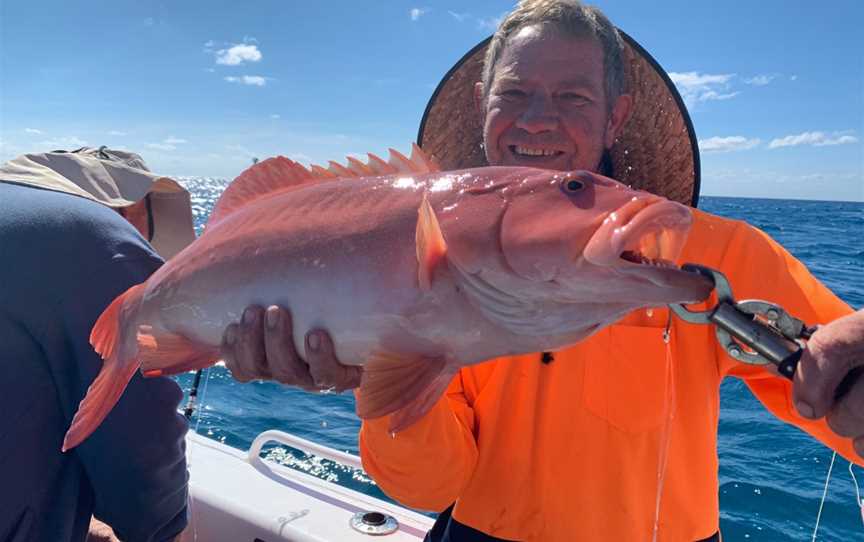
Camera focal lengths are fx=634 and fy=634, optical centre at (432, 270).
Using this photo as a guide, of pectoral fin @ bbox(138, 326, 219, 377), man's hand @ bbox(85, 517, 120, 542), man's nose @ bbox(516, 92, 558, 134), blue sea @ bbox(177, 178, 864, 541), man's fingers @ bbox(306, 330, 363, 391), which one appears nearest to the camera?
man's fingers @ bbox(306, 330, 363, 391)

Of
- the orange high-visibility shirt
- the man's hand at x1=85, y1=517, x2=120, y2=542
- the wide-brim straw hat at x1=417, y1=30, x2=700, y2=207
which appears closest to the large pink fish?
the orange high-visibility shirt

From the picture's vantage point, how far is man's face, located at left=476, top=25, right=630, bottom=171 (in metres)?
2.47

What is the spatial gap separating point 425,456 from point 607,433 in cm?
66

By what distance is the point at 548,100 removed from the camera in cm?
248

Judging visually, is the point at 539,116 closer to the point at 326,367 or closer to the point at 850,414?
the point at 326,367

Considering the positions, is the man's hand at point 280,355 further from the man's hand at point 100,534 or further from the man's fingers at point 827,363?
the man's hand at point 100,534

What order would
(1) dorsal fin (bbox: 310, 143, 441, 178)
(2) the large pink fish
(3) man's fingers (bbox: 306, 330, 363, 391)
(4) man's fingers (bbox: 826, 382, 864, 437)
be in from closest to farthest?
(4) man's fingers (bbox: 826, 382, 864, 437), (2) the large pink fish, (3) man's fingers (bbox: 306, 330, 363, 391), (1) dorsal fin (bbox: 310, 143, 441, 178)

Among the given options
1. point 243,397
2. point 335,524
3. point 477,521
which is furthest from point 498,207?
point 243,397

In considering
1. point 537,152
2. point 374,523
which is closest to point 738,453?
point 374,523

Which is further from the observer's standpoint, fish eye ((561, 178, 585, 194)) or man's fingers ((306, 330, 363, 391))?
man's fingers ((306, 330, 363, 391))

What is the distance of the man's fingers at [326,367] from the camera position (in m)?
1.87

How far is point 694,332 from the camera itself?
7.83 feet

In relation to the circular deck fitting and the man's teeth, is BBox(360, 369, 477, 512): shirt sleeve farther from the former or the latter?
the circular deck fitting

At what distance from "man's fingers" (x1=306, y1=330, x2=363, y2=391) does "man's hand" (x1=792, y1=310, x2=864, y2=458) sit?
1.20 m
